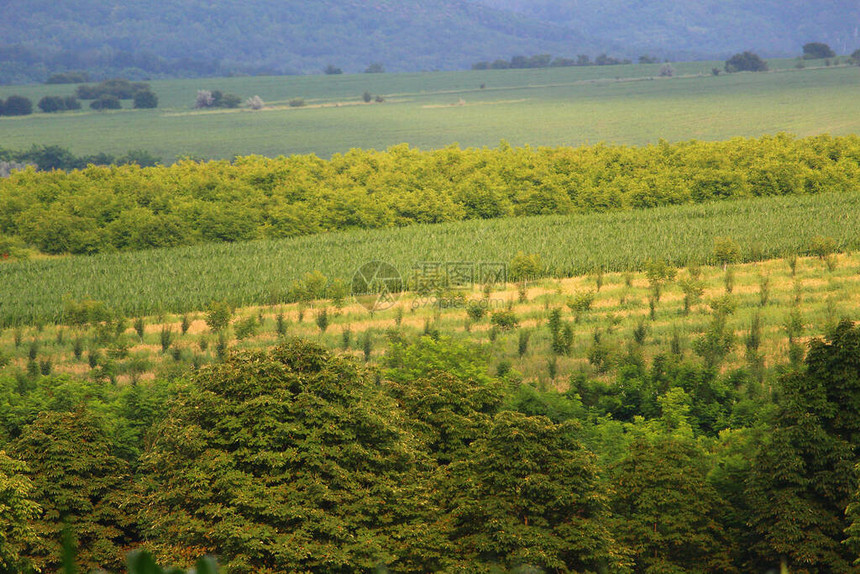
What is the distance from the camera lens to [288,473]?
19.3 meters

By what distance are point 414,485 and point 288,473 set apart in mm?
2563

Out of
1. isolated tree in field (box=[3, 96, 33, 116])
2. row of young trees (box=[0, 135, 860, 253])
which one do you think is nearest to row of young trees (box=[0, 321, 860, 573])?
row of young trees (box=[0, 135, 860, 253])

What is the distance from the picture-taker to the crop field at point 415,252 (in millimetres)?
52156

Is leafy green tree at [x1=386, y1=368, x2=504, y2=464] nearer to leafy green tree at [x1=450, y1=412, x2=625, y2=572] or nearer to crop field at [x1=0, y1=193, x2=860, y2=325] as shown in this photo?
leafy green tree at [x1=450, y1=412, x2=625, y2=572]

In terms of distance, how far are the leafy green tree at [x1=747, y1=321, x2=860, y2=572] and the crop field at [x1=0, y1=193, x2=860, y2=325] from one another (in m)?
33.3

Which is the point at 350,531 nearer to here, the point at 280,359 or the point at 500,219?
the point at 280,359

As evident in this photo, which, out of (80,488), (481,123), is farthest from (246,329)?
(481,123)

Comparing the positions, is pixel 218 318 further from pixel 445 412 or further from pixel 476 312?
pixel 445 412

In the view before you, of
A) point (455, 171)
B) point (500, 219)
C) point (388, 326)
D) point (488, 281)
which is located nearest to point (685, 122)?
point (455, 171)

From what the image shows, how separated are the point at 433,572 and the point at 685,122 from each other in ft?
484

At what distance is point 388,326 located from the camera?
4338 centimetres

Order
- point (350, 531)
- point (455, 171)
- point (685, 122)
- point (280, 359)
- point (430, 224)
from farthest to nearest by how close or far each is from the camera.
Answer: point (685, 122) < point (455, 171) < point (430, 224) < point (280, 359) < point (350, 531)

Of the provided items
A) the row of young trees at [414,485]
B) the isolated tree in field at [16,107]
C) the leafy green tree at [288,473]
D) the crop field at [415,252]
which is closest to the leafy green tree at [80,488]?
the row of young trees at [414,485]
